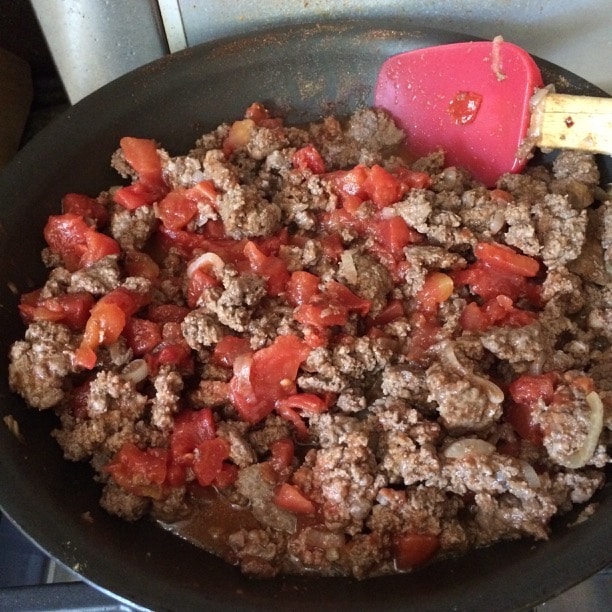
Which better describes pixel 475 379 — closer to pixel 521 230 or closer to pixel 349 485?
pixel 349 485

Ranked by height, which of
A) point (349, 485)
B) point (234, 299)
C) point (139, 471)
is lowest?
point (349, 485)

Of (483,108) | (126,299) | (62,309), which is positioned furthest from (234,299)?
(483,108)

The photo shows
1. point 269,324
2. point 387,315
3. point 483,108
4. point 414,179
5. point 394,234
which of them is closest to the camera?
point 269,324

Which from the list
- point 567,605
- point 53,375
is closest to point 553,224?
point 567,605

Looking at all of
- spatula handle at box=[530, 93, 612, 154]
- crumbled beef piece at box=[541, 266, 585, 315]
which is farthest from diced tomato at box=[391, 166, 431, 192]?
crumbled beef piece at box=[541, 266, 585, 315]

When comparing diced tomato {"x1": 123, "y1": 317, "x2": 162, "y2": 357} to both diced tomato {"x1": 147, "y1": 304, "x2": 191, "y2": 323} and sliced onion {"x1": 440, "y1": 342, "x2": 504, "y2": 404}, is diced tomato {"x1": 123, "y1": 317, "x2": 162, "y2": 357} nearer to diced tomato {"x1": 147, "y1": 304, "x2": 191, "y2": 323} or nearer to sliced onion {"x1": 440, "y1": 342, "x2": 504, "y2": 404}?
diced tomato {"x1": 147, "y1": 304, "x2": 191, "y2": 323}

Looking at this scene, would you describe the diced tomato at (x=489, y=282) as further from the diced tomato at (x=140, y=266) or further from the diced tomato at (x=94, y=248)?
the diced tomato at (x=94, y=248)
